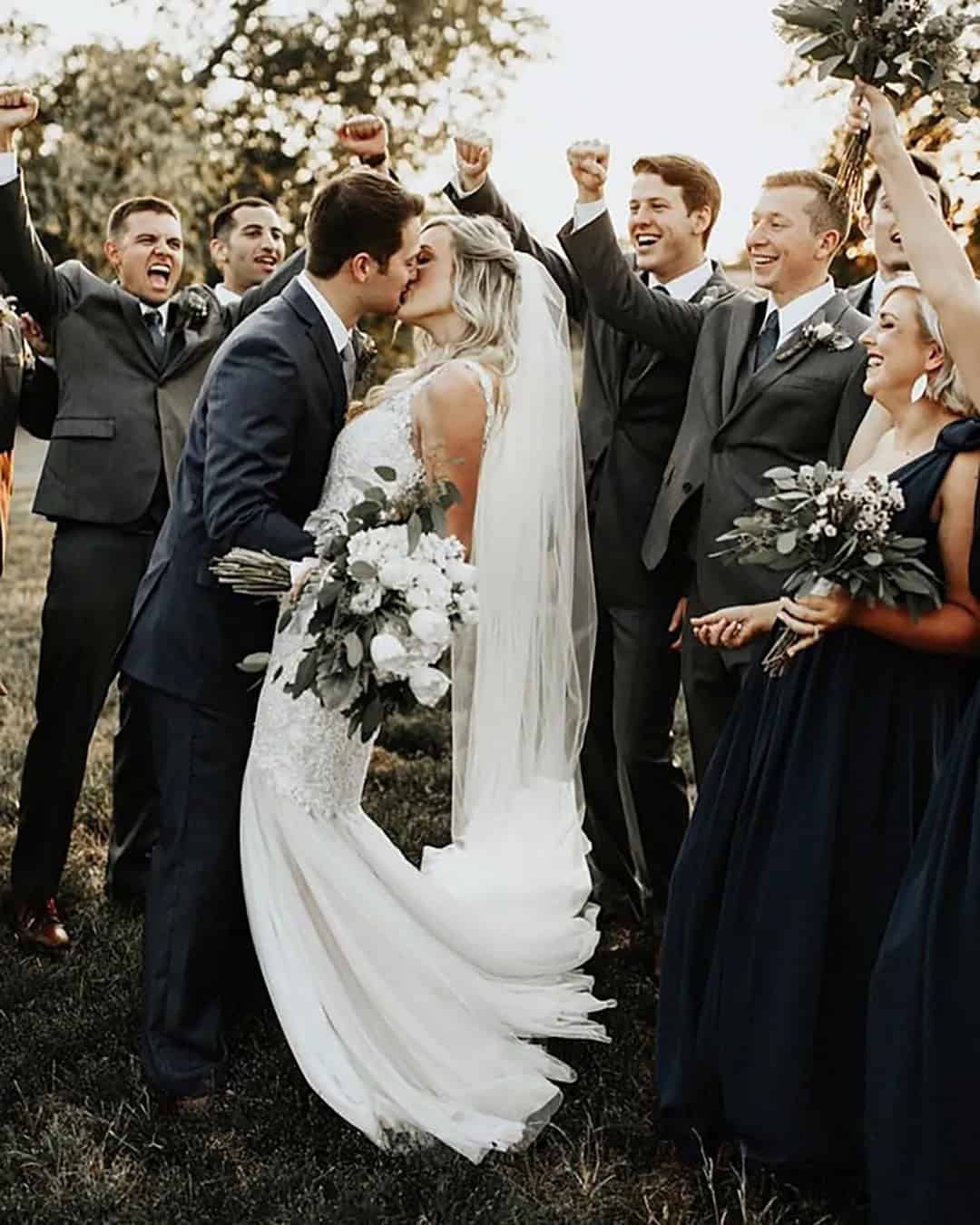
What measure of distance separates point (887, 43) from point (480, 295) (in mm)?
1375

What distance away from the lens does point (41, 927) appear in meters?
5.11

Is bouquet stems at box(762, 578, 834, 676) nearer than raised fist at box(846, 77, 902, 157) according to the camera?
No

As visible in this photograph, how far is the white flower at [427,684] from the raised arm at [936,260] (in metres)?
1.31

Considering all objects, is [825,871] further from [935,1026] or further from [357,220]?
[357,220]

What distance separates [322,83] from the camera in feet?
82.9

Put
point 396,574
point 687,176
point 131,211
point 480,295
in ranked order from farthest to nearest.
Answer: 1. point 131,211
2. point 687,176
3. point 480,295
4. point 396,574

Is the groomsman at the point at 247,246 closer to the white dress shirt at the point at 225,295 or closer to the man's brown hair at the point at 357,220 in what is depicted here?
the white dress shirt at the point at 225,295

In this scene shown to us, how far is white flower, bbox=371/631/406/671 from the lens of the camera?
3.40 metres

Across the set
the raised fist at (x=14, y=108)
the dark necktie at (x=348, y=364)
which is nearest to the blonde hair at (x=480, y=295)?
the dark necktie at (x=348, y=364)

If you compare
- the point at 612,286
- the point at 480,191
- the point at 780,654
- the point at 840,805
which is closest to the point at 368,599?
the point at 780,654

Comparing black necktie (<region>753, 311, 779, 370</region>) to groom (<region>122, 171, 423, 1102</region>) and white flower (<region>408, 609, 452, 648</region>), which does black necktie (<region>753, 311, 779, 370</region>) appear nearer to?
groom (<region>122, 171, 423, 1102</region>)

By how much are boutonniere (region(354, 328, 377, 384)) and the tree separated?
60.8ft

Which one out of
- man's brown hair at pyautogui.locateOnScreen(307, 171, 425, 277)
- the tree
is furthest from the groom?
the tree

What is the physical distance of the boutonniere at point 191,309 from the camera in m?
5.44
